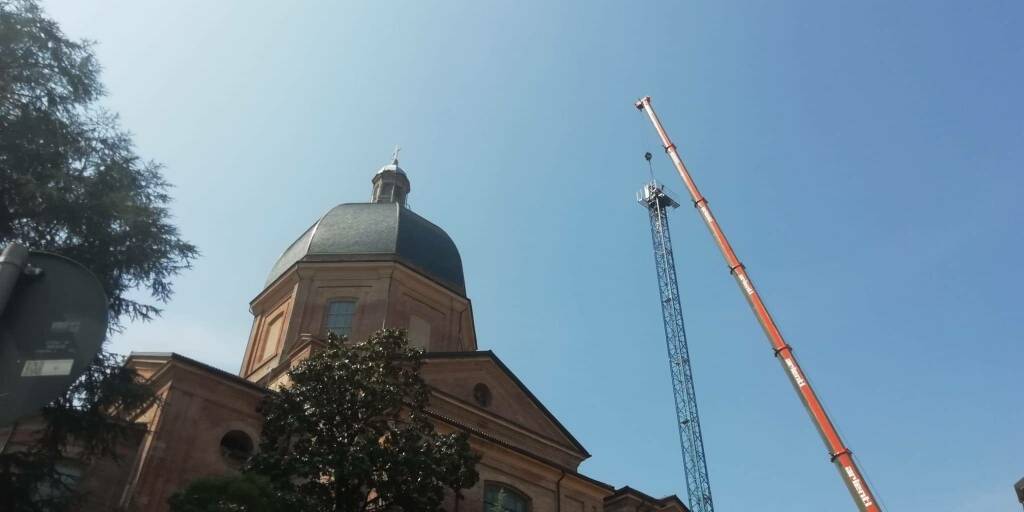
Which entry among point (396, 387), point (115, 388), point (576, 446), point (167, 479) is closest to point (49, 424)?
point (115, 388)

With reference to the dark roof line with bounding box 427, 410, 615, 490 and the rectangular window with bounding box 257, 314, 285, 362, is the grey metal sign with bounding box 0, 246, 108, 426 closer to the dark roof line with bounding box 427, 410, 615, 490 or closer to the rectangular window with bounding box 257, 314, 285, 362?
the dark roof line with bounding box 427, 410, 615, 490

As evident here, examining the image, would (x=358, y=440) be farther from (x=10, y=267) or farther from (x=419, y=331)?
(x=10, y=267)

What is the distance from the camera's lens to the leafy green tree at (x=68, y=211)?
1267cm

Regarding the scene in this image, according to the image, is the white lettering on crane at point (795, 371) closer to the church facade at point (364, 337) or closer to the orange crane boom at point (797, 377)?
the orange crane boom at point (797, 377)

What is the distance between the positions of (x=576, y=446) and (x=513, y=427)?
272cm

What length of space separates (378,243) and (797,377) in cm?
1475

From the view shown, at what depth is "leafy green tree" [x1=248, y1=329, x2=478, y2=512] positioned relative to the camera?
1473 centimetres

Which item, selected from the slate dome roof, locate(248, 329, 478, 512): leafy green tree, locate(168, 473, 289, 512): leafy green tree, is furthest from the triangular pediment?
locate(168, 473, 289, 512): leafy green tree

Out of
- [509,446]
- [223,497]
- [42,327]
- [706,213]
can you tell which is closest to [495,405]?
[509,446]

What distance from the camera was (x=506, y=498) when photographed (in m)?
21.1

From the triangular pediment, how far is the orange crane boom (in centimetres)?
759

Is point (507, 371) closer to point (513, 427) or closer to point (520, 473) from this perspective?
point (513, 427)

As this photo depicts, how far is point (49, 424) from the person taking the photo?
12625 millimetres

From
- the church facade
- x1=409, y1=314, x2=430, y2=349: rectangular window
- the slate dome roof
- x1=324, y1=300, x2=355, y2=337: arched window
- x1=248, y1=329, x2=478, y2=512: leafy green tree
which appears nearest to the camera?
x1=248, y1=329, x2=478, y2=512: leafy green tree
